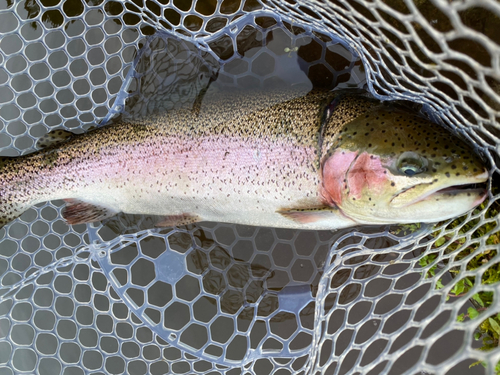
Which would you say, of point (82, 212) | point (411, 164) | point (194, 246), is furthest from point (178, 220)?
point (411, 164)

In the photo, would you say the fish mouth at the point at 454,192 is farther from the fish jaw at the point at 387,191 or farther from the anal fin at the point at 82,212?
the anal fin at the point at 82,212

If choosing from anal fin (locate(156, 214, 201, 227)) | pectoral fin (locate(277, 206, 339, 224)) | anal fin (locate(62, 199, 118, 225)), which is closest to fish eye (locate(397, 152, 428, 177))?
pectoral fin (locate(277, 206, 339, 224))

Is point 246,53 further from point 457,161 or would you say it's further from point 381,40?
point 457,161

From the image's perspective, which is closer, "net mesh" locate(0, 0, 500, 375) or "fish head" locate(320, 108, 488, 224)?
"fish head" locate(320, 108, 488, 224)

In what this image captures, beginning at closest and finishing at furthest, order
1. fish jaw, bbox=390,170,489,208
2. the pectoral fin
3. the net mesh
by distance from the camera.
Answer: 1. fish jaw, bbox=390,170,489,208
2. the pectoral fin
3. the net mesh

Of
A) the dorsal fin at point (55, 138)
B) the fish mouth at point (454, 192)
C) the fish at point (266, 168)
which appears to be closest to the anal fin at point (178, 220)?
the fish at point (266, 168)

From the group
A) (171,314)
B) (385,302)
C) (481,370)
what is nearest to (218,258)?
(171,314)

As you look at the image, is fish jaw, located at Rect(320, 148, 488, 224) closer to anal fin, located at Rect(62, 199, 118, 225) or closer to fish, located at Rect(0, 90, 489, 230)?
fish, located at Rect(0, 90, 489, 230)
